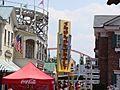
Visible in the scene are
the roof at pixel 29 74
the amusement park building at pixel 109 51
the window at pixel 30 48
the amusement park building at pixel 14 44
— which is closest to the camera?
the roof at pixel 29 74

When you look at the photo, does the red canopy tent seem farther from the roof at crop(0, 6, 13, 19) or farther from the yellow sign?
the roof at crop(0, 6, 13, 19)

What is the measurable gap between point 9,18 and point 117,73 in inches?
482

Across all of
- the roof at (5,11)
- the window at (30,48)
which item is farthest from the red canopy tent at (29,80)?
the window at (30,48)

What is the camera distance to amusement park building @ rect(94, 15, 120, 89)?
127ft

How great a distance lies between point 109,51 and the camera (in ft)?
129

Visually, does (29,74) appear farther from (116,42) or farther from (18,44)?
(116,42)

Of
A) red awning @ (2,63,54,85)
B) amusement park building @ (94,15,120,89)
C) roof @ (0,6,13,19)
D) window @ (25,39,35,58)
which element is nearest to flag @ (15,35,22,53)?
window @ (25,39,35,58)

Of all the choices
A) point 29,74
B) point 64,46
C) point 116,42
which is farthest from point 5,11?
point 29,74

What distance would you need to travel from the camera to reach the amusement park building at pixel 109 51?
38812 millimetres

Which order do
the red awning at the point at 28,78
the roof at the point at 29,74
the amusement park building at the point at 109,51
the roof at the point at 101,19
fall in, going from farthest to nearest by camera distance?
the roof at the point at 101,19 < the amusement park building at the point at 109,51 < the roof at the point at 29,74 < the red awning at the point at 28,78

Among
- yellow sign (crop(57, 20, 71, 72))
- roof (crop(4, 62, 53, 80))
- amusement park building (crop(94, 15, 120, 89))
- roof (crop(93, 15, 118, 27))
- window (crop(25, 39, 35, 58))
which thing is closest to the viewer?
roof (crop(4, 62, 53, 80))

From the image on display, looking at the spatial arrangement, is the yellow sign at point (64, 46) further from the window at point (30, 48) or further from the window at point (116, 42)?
the window at point (116, 42)

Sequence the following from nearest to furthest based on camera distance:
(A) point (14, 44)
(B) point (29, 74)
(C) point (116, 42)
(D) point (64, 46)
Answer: (B) point (29, 74) < (D) point (64, 46) < (A) point (14, 44) < (C) point (116, 42)

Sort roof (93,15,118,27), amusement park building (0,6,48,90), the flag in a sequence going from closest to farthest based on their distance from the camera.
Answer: amusement park building (0,6,48,90) < the flag < roof (93,15,118,27)
